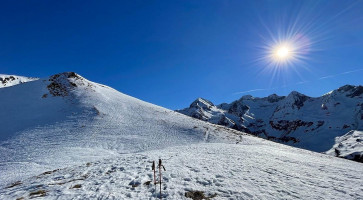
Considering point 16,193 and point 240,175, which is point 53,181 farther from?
point 240,175

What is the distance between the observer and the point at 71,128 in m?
32.9

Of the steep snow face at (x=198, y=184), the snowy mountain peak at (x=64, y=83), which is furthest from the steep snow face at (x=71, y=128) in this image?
the steep snow face at (x=198, y=184)

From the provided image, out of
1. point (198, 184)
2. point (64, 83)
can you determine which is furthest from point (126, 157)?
point (64, 83)

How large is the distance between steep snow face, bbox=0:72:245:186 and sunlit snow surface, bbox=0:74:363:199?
0.14m

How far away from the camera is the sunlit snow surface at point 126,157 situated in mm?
10383

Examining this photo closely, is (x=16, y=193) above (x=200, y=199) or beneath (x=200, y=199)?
beneath

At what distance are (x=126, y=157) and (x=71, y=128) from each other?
18.4 meters

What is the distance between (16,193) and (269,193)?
12881mm

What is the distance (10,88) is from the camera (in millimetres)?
49812

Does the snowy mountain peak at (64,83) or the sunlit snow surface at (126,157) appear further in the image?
the snowy mountain peak at (64,83)

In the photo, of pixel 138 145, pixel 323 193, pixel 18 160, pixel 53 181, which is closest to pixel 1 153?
pixel 18 160

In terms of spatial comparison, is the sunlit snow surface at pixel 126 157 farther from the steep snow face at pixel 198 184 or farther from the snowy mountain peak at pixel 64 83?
the snowy mountain peak at pixel 64 83

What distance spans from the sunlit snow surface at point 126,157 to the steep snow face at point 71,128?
0.14 m

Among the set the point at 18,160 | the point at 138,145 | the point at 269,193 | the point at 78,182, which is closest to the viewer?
the point at 269,193
